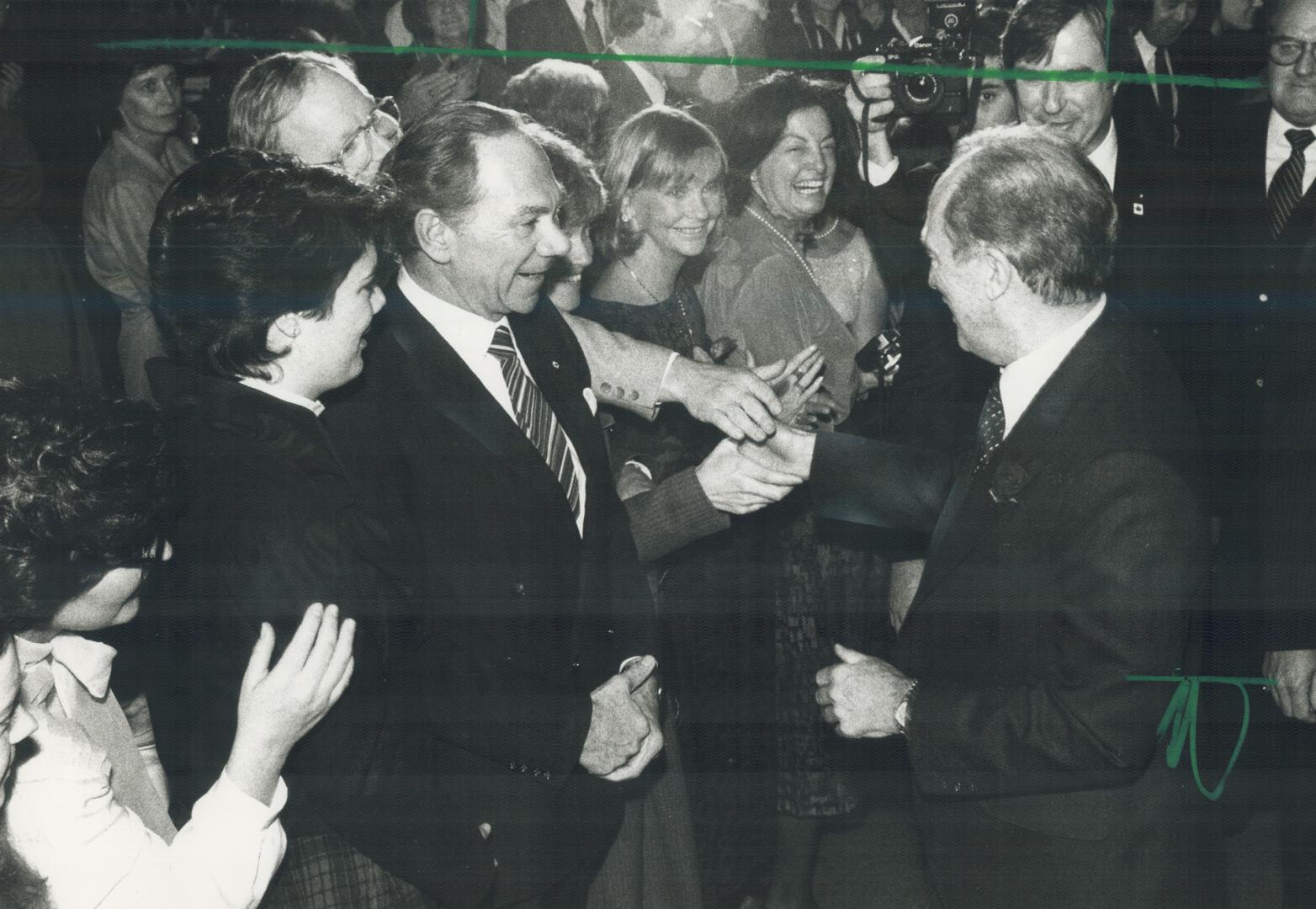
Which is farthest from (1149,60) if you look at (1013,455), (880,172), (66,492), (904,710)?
(66,492)

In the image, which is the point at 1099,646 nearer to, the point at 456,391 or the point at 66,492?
the point at 456,391

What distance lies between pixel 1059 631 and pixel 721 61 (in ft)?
3.89

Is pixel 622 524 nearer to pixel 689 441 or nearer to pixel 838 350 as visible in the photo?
pixel 689 441

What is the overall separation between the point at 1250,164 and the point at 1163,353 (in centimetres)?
41

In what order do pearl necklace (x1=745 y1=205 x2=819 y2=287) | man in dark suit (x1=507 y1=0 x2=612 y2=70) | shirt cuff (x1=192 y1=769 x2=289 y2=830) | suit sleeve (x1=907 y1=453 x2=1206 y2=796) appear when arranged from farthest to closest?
pearl necklace (x1=745 y1=205 x2=819 y2=287) < man in dark suit (x1=507 y1=0 x2=612 y2=70) < suit sleeve (x1=907 y1=453 x2=1206 y2=796) < shirt cuff (x1=192 y1=769 x2=289 y2=830)

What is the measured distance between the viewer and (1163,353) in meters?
2.64

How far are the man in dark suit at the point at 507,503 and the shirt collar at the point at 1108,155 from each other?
983 mm

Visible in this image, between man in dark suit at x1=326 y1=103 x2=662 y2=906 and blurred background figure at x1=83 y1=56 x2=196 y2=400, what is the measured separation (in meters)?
0.39

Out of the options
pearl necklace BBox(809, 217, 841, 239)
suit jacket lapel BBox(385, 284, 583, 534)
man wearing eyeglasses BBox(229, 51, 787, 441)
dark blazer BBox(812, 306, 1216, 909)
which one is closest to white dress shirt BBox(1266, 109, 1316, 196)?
dark blazer BBox(812, 306, 1216, 909)

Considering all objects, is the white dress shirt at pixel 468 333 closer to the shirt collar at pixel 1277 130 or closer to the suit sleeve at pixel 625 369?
the suit sleeve at pixel 625 369

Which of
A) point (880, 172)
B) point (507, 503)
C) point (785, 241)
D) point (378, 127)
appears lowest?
point (507, 503)

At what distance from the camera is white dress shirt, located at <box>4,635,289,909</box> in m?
2.12

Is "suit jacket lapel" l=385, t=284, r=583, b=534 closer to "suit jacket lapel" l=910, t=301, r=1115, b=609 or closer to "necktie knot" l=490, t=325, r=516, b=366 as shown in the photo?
"necktie knot" l=490, t=325, r=516, b=366

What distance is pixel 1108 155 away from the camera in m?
2.63
